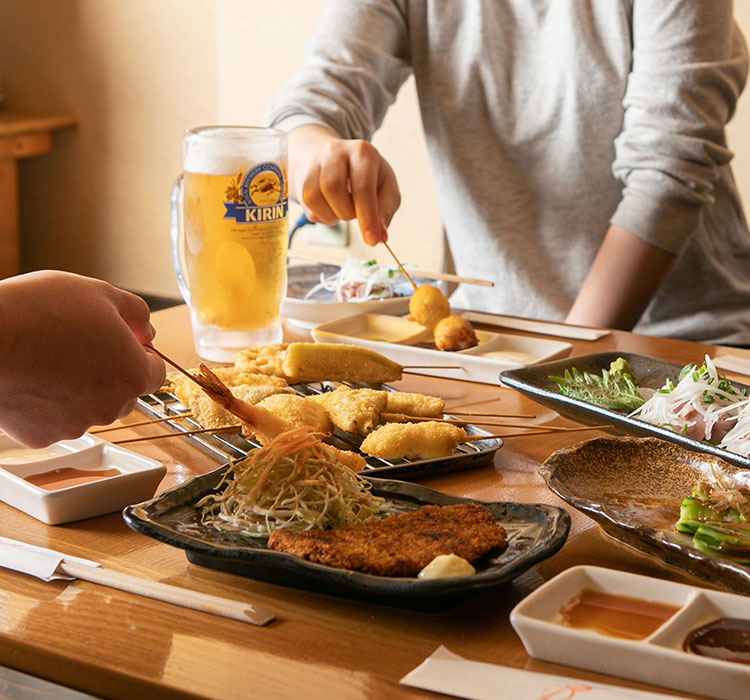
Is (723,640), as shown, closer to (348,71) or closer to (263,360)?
(263,360)

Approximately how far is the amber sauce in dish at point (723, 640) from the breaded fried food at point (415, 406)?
62 cm

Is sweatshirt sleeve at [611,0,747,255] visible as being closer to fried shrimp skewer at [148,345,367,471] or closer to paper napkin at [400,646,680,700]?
fried shrimp skewer at [148,345,367,471]

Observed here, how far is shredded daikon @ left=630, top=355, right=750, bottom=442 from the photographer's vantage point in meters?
1.35

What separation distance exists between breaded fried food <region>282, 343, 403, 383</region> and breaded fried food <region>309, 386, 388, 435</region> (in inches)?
3.9

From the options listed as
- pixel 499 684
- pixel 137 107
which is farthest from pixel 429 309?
pixel 137 107

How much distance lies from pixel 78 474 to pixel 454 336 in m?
0.81

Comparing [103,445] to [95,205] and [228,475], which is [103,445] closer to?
[228,475]

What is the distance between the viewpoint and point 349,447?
1.29m

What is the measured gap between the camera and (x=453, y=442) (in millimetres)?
1236

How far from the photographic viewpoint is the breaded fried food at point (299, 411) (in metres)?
1.27

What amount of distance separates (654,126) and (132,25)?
3.35 metres

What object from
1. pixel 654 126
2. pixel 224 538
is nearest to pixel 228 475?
pixel 224 538

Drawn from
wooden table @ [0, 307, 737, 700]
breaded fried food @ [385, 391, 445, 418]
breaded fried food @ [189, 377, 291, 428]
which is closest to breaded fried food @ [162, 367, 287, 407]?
breaded fried food @ [189, 377, 291, 428]

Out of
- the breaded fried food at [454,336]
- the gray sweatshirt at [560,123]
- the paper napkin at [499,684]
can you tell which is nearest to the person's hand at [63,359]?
the paper napkin at [499,684]
